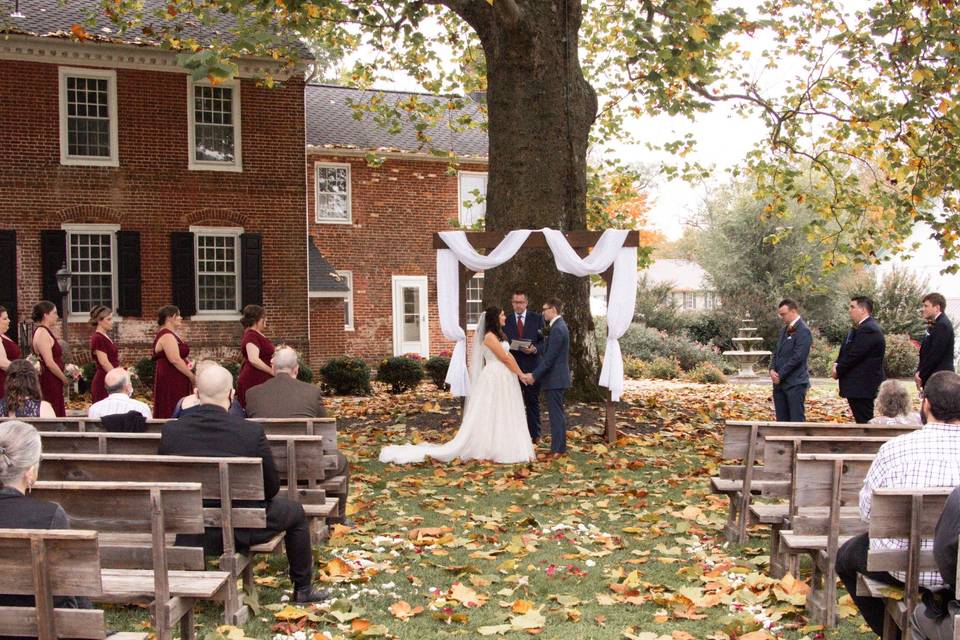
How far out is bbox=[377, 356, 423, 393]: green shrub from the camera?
22906 millimetres

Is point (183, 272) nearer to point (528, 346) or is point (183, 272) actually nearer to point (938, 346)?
point (528, 346)

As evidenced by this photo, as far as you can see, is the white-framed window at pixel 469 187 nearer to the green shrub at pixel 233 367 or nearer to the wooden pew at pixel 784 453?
the green shrub at pixel 233 367

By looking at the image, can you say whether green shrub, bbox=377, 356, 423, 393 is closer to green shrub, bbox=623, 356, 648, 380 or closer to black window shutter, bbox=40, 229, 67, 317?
black window shutter, bbox=40, 229, 67, 317

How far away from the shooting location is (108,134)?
22984mm

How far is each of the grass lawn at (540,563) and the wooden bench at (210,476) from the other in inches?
14.9

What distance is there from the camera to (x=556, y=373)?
11.4 m

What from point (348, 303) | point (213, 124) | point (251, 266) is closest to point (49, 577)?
point (251, 266)

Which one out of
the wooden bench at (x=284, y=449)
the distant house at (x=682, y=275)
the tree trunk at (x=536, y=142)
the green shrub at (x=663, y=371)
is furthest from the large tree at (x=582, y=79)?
the distant house at (x=682, y=275)

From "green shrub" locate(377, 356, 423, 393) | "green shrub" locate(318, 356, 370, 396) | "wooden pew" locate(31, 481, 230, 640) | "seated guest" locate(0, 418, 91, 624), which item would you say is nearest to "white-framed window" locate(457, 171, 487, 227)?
"green shrub" locate(377, 356, 423, 393)

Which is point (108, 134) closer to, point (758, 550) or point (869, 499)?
point (758, 550)

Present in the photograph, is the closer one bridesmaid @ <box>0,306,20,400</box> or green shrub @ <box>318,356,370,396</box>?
bridesmaid @ <box>0,306,20,400</box>

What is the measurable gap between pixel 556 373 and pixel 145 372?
1330 cm

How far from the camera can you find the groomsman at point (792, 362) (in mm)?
11164

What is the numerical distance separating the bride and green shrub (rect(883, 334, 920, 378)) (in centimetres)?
2104
